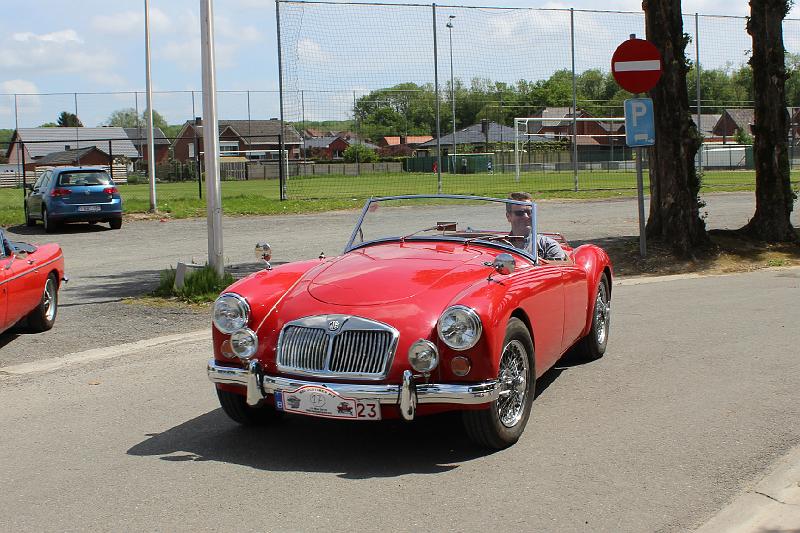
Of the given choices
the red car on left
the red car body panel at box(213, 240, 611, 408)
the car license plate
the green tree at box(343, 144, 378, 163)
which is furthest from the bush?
the green tree at box(343, 144, 378, 163)

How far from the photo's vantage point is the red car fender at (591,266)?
289 inches

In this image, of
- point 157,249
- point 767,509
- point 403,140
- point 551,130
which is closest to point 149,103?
point 157,249

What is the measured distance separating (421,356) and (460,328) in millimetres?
279

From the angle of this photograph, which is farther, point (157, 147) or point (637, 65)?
point (157, 147)

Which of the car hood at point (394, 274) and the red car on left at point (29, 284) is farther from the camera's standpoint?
the red car on left at point (29, 284)

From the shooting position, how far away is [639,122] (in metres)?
12.8

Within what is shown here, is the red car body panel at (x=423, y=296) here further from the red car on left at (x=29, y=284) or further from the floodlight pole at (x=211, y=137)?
the floodlight pole at (x=211, y=137)

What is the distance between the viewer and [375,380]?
514cm

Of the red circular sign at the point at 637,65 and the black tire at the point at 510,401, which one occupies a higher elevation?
the red circular sign at the point at 637,65

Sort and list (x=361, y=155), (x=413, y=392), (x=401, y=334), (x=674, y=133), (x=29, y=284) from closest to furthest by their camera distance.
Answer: (x=413, y=392)
(x=401, y=334)
(x=29, y=284)
(x=674, y=133)
(x=361, y=155)

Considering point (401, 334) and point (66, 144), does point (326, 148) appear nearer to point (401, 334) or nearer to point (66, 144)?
point (401, 334)

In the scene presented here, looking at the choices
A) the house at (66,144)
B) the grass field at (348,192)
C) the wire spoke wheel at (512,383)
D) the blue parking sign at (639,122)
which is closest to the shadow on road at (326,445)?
the wire spoke wheel at (512,383)

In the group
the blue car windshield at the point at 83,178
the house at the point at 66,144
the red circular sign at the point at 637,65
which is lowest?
the blue car windshield at the point at 83,178

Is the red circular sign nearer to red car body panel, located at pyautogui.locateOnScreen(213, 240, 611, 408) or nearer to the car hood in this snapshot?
red car body panel, located at pyautogui.locateOnScreen(213, 240, 611, 408)
